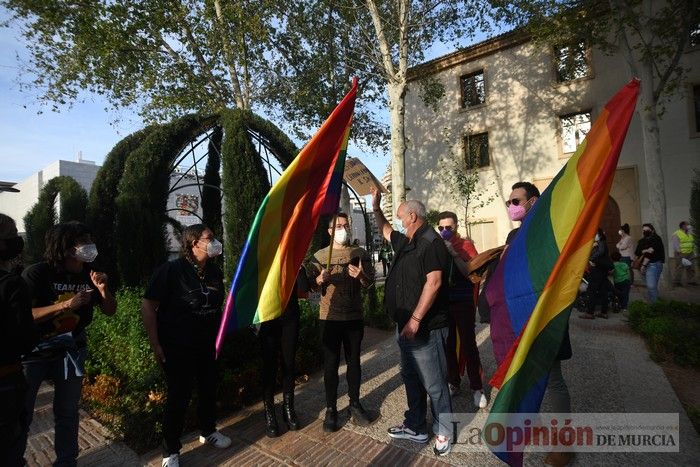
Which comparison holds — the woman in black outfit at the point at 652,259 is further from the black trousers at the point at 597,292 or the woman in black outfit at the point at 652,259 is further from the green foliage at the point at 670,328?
the green foliage at the point at 670,328

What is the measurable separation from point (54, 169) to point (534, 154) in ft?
107

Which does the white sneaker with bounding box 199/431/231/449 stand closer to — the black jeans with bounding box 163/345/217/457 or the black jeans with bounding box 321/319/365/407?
the black jeans with bounding box 163/345/217/457

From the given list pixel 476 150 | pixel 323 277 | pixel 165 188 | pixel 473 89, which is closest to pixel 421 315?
pixel 323 277

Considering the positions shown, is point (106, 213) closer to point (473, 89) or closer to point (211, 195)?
point (211, 195)

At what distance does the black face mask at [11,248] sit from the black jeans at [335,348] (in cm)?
225

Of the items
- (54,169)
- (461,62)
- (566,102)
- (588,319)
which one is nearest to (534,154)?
(566,102)

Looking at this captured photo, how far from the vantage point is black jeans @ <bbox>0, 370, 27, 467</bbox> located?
1.74m

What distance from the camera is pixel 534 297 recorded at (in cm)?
221

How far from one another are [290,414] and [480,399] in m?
1.92

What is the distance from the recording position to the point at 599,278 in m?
7.43

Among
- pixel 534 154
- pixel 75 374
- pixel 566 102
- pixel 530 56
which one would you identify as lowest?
pixel 75 374

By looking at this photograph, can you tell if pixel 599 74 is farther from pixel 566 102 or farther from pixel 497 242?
pixel 497 242

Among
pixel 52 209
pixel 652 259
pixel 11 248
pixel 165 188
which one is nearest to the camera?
pixel 11 248

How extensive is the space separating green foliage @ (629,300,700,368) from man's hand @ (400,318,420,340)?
4.26m
